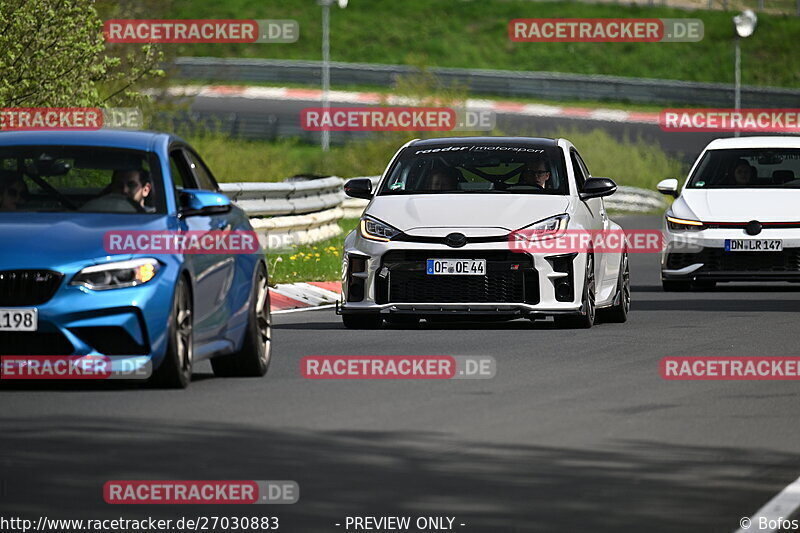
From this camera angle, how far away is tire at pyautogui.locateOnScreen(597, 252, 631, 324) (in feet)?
57.7

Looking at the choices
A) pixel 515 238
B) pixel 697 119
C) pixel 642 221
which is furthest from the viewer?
pixel 697 119

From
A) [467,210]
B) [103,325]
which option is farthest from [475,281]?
[103,325]

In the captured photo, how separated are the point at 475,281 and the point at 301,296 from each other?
483cm

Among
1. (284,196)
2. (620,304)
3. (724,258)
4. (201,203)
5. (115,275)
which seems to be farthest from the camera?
(284,196)

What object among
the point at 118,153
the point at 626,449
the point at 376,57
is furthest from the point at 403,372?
the point at 376,57

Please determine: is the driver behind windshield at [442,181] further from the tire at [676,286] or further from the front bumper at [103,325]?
the front bumper at [103,325]

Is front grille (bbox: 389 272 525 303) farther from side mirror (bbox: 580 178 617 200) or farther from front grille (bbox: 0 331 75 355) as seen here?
front grille (bbox: 0 331 75 355)

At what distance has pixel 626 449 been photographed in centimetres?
988

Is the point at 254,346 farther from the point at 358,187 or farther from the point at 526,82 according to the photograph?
the point at 526,82

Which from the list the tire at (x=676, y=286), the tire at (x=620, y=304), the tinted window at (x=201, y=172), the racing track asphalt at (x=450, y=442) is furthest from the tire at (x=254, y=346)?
the tire at (x=676, y=286)

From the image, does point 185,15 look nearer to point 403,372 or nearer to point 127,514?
point 403,372

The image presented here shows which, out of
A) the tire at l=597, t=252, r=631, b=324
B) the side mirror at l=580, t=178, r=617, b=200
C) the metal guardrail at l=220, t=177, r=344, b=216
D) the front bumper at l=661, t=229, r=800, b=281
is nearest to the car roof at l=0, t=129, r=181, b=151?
the side mirror at l=580, t=178, r=617, b=200

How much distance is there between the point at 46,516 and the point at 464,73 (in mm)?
58579

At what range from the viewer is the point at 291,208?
2681cm
